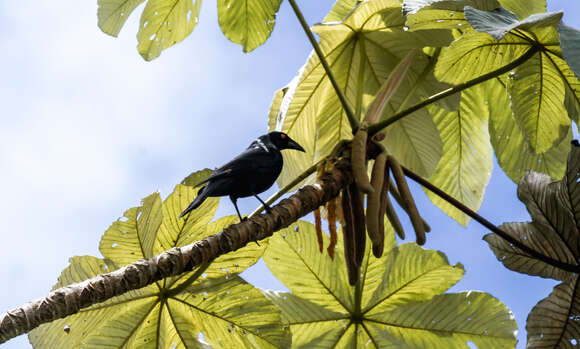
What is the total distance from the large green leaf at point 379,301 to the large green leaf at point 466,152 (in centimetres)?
85

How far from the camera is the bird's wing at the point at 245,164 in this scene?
1.98 m

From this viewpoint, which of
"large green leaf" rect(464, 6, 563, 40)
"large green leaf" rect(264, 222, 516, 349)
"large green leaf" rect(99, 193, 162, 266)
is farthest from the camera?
"large green leaf" rect(264, 222, 516, 349)

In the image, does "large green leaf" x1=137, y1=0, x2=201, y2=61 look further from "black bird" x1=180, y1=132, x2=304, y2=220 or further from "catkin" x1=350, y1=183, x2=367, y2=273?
"catkin" x1=350, y1=183, x2=367, y2=273

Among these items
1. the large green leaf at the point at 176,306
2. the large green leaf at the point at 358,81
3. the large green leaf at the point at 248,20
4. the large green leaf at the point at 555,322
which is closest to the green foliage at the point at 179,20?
the large green leaf at the point at 248,20

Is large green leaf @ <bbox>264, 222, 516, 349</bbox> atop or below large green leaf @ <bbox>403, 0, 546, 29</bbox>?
below

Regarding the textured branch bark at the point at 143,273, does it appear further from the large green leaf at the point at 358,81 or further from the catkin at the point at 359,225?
the large green leaf at the point at 358,81

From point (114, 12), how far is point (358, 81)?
53.1 inches

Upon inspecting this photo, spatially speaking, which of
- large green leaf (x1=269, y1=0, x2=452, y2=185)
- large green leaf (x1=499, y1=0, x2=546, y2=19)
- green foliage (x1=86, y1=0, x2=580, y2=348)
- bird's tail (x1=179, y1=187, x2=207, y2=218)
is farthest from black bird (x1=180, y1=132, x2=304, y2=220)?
large green leaf (x1=499, y1=0, x2=546, y2=19)

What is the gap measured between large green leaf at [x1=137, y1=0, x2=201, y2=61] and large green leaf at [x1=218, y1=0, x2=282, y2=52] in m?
0.20

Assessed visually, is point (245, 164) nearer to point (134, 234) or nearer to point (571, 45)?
point (134, 234)

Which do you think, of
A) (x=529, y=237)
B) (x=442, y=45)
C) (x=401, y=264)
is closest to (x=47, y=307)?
(x=401, y=264)

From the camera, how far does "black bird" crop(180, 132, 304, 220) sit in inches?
77.6

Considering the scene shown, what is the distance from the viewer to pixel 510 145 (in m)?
3.23

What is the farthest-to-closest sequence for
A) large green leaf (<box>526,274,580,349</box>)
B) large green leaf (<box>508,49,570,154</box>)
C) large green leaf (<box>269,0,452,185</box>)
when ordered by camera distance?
large green leaf (<box>269,0,452,185</box>), large green leaf (<box>508,49,570,154</box>), large green leaf (<box>526,274,580,349</box>)
